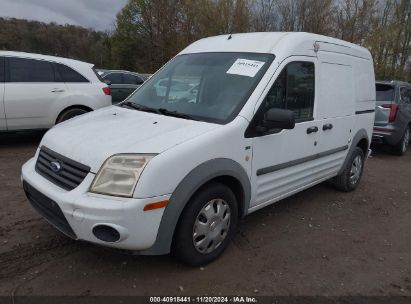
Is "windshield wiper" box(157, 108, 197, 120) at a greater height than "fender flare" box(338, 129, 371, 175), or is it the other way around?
"windshield wiper" box(157, 108, 197, 120)

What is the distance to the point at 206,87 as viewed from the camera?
11.7ft

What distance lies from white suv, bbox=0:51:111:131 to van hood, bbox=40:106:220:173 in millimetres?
3653

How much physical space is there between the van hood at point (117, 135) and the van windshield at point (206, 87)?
20 centimetres

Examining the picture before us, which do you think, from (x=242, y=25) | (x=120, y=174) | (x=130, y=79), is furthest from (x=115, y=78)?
(x=242, y=25)

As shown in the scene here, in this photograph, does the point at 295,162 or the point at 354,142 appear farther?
the point at 354,142

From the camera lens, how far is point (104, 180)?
2.62 metres

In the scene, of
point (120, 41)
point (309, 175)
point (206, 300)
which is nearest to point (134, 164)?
point (206, 300)

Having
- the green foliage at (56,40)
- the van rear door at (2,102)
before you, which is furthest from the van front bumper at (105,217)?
the green foliage at (56,40)

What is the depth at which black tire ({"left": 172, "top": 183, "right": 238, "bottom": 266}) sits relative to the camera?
2900 millimetres

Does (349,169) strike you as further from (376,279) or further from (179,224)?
(179,224)

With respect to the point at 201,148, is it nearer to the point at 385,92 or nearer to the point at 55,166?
the point at 55,166

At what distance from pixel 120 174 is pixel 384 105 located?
23.5 ft

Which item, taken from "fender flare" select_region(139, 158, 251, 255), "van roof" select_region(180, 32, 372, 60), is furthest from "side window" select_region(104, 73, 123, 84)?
"fender flare" select_region(139, 158, 251, 255)

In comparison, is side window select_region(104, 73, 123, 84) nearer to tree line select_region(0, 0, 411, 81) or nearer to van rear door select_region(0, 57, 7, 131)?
van rear door select_region(0, 57, 7, 131)
